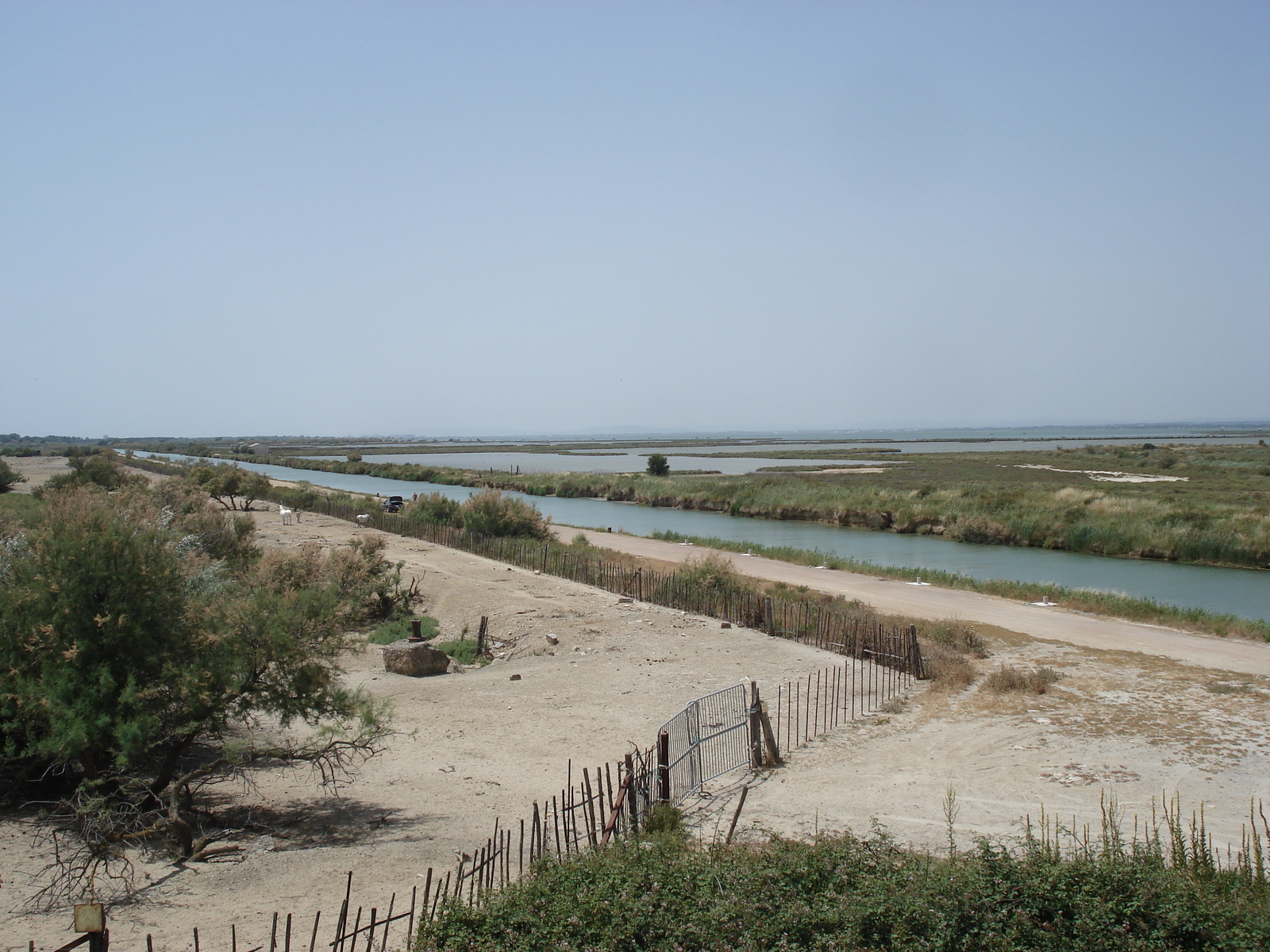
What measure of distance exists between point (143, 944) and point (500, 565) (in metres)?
23.2

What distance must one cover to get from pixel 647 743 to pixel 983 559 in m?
30.3

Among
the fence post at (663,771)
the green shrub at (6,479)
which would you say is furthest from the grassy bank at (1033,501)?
the green shrub at (6,479)

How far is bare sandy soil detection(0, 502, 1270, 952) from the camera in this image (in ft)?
27.0

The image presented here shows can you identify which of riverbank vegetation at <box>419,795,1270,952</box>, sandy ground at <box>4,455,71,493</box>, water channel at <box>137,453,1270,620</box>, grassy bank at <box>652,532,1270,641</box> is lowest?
water channel at <box>137,453,1270,620</box>

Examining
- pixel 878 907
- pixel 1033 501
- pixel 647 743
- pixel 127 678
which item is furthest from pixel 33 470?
pixel 878 907

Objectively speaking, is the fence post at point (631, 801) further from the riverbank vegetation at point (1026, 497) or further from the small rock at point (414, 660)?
the riverbank vegetation at point (1026, 497)

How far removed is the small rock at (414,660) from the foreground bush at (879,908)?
11.9 metres

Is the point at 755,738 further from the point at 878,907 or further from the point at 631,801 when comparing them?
the point at 878,907

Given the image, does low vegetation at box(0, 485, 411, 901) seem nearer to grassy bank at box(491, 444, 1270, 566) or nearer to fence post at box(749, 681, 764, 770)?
fence post at box(749, 681, 764, 770)

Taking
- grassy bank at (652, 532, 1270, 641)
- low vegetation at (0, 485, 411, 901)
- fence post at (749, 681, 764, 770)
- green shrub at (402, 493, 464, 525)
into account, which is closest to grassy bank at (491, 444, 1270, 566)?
grassy bank at (652, 532, 1270, 641)

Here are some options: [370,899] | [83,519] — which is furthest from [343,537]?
[370,899]

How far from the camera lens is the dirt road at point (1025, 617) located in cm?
1847

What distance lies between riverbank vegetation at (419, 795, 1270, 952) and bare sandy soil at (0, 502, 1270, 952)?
82.9 inches

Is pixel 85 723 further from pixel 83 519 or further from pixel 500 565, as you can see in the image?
pixel 500 565
